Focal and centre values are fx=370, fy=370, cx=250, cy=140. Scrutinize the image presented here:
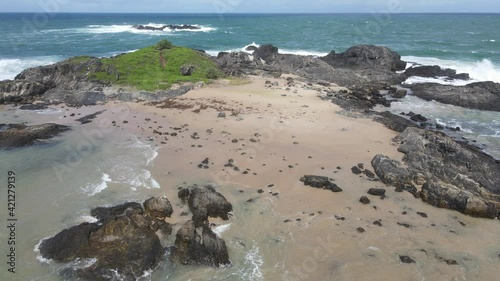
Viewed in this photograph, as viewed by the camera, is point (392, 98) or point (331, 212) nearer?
point (331, 212)

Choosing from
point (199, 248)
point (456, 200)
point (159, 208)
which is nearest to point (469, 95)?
point (456, 200)

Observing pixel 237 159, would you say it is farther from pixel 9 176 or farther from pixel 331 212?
pixel 9 176

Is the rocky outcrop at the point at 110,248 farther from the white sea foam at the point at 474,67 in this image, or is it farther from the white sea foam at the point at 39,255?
the white sea foam at the point at 474,67

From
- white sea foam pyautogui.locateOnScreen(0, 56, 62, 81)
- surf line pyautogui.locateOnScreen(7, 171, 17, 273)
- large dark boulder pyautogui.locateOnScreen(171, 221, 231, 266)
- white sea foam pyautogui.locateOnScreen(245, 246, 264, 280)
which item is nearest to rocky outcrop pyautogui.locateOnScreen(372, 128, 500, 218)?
white sea foam pyautogui.locateOnScreen(245, 246, 264, 280)

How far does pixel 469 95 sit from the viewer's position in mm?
34875

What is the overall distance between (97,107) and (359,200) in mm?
23368

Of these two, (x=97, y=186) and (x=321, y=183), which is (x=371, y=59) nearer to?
(x=321, y=183)

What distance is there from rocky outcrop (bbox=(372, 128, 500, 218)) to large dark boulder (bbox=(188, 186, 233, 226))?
28.1 feet

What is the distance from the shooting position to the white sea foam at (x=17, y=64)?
45.0 m

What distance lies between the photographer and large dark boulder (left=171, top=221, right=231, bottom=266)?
42.3 feet

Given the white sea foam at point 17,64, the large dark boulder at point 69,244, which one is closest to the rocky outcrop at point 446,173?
the large dark boulder at point 69,244

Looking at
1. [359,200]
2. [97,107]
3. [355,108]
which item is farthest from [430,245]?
[97,107]

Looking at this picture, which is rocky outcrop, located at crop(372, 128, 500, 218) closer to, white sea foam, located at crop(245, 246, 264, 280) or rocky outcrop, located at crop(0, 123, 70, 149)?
white sea foam, located at crop(245, 246, 264, 280)

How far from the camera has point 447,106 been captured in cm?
3438
